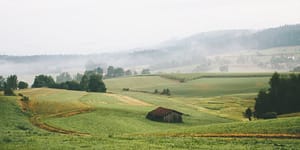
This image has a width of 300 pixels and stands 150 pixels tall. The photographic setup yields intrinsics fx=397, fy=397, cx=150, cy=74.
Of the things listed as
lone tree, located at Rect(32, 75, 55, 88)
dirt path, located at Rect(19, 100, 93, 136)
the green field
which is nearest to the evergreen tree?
the green field

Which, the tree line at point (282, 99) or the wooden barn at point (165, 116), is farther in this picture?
the tree line at point (282, 99)

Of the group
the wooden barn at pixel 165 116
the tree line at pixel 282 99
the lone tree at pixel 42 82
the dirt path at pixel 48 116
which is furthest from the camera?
the lone tree at pixel 42 82

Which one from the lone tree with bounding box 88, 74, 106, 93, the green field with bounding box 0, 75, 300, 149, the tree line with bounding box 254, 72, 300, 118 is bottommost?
the green field with bounding box 0, 75, 300, 149

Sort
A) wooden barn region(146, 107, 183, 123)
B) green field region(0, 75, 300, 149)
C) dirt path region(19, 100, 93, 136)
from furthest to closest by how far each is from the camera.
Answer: wooden barn region(146, 107, 183, 123)
dirt path region(19, 100, 93, 136)
green field region(0, 75, 300, 149)

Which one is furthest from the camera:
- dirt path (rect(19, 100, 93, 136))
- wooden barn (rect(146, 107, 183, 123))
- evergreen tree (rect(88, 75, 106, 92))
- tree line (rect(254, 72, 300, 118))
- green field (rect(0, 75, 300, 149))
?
evergreen tree (rect(88, 75, 106, 92))

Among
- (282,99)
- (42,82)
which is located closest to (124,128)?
(282,99)

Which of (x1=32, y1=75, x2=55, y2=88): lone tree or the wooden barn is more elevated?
(x1=32, y1=75, x2=55, y2=88): lone tree

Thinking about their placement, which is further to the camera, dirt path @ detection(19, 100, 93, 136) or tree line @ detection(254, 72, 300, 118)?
tree line @ detection(254, 72, 300, 118)

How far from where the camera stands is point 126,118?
263ft

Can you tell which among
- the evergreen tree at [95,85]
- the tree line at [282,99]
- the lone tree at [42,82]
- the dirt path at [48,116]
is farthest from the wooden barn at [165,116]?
the lone tree at [42,82]

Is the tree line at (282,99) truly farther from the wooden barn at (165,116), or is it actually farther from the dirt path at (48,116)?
the dirt path at (48,116)

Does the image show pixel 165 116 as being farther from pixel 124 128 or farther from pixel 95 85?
pixel 95 85

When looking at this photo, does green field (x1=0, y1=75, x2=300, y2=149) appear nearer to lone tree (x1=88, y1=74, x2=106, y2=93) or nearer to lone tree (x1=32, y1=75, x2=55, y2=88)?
lone tree (x1=88, y1=74, x2=106, y2=93)

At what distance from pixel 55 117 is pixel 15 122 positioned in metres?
11.3
